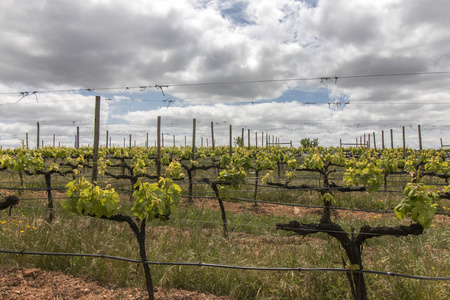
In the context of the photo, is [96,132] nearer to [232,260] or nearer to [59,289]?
[59,289]

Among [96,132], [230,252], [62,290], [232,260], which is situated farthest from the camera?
[96,132]

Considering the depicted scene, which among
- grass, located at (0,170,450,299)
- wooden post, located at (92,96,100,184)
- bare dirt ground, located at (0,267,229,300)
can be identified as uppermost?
wooden post, located at (92,96,100,184)

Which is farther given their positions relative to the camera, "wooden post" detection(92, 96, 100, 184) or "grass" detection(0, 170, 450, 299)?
"wooden post" detection(92, 96, 100, 184)

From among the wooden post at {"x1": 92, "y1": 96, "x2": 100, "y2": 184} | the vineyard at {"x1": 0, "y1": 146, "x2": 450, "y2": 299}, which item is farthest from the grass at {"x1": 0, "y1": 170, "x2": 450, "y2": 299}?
the wooden post at {"x1": 92, "y1": 96, "x2": 100, "y2": 184}

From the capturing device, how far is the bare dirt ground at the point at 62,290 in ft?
12.1

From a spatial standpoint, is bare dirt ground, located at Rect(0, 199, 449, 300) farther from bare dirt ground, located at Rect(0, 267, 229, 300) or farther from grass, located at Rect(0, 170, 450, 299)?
grass, located at Rect(0, 170, 450, 299)

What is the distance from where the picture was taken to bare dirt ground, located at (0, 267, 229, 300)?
12.1 ft

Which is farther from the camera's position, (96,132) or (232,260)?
(96,132)

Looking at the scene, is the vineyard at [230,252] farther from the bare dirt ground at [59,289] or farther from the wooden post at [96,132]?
the wooden post at [96,132]

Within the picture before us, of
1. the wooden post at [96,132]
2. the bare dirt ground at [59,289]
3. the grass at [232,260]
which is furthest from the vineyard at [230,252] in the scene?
the wooden post at [96,132]

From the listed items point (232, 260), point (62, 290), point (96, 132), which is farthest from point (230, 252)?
point (96, 132)

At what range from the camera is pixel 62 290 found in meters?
3.80

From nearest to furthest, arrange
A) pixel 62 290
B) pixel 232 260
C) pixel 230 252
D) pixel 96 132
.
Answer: pixel 62 290, pixel 232 260, pixel 230 252, pixel 96 132

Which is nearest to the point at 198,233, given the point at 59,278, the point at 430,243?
the point at 59,278
